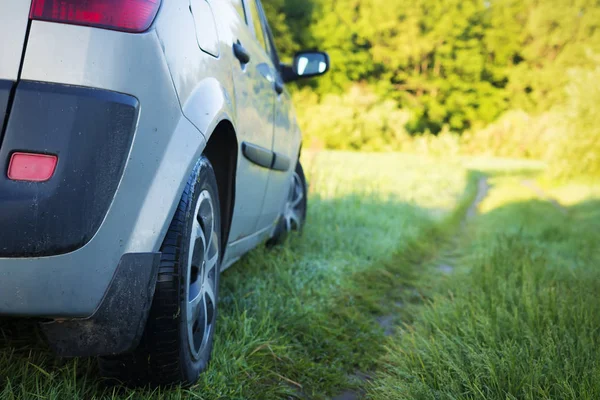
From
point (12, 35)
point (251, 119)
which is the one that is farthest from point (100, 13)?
point (251, 119)

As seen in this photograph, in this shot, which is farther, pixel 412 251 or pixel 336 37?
pixel 336 37

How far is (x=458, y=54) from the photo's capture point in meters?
43.4

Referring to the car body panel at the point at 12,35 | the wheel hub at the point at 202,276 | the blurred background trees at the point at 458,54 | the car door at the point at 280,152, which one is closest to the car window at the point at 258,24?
the car door at the point at 280,152

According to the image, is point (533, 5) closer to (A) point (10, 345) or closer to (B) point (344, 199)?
(B) point (344, 199)

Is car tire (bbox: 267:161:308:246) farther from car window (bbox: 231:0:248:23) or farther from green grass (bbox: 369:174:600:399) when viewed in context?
car window (bbox: 231:0:248:23)

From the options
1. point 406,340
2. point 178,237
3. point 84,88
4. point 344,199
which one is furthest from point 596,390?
point 344,199

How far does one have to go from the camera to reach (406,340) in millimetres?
2797

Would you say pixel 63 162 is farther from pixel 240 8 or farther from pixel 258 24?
pixel 258 24

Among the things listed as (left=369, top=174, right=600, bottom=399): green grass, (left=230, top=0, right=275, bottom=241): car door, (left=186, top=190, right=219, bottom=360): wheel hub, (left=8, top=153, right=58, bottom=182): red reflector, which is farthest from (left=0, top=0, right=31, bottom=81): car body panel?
(left=369, top=174, right=600, bottom=399): green grass

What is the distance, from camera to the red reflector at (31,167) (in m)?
1.36

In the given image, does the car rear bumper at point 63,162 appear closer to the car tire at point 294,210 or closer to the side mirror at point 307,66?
the side mirror at point 307,66

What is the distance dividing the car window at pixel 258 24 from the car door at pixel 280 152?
0.49ft

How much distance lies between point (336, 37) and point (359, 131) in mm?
15078

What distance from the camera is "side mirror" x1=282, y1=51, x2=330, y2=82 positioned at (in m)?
4.01
